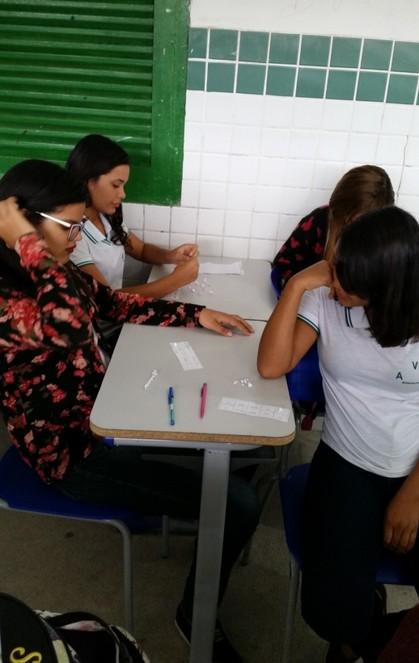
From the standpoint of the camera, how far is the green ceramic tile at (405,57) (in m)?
2.27

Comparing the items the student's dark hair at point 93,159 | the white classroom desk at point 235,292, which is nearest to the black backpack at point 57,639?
the white classroom desk at point 235,292

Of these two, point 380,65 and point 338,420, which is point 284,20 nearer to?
point 380,65

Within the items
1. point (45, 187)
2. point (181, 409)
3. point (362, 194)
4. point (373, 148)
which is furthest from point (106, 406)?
point (373, 148)

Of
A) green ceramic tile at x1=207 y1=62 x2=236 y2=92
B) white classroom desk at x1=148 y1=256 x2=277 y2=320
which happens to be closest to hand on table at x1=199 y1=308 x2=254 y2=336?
white classroom desk at x1=148 y1=256 x2=277 y2=320

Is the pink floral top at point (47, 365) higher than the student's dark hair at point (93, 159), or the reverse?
the student's dark hair at point (93, 159)

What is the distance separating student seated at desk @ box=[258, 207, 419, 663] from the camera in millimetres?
1282

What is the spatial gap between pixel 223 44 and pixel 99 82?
53cm

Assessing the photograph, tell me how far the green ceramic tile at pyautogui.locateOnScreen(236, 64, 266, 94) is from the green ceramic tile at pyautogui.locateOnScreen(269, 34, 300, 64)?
2.5 inches

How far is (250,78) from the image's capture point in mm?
2332

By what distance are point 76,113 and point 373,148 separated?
127cm

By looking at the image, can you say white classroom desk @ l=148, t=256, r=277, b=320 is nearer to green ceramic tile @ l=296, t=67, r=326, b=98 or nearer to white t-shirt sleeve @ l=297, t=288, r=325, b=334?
white t-shirt sleeve @ l=297, t=288, r=325, b=334

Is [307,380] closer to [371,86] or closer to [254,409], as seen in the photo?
[254,409]

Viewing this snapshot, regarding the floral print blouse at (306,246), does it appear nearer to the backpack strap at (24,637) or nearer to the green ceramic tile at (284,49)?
the green ceramic tile at (284,49)

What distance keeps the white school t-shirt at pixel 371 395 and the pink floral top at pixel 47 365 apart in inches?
24.0
